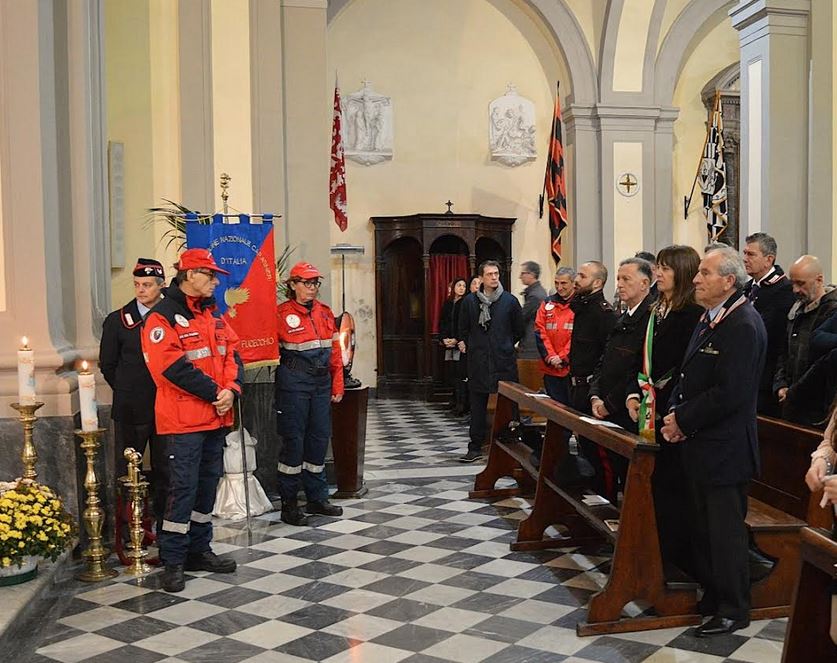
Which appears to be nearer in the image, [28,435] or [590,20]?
[28,435]

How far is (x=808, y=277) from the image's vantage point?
5.38 meters

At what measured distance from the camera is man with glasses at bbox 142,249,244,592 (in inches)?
183

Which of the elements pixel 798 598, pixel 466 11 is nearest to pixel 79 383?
pixel 798 598

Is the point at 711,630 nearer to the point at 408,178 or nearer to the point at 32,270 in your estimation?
the point at 32,270

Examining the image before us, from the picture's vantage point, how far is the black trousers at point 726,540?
3.89 meters

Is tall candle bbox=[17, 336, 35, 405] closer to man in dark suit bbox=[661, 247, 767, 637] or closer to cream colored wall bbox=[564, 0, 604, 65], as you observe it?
man in dark suit bbox=[661, 247, 767, 637]

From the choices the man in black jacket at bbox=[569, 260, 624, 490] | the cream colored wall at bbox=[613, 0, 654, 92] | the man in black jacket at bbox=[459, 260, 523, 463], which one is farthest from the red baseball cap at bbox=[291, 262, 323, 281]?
the cream colored wall at bbox=[613, 0, 654, 92]

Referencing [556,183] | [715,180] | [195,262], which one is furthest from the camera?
[715,180]

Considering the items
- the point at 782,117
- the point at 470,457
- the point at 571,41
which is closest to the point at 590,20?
the point at 571,41

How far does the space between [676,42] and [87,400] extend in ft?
36.3

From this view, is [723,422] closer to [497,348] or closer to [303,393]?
[303,393]

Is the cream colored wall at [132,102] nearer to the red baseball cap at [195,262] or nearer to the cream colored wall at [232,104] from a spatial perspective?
the cream colored wall at [232,104]

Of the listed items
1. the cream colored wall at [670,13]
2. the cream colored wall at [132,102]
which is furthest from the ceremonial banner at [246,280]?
the cream colored wall at [670,13]

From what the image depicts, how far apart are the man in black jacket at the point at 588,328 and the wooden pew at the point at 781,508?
3.91ft
